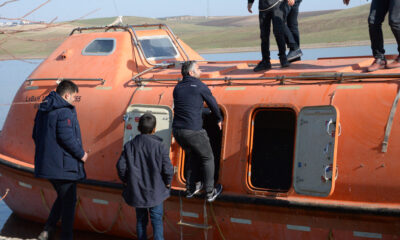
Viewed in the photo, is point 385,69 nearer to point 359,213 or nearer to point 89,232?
point 359,213

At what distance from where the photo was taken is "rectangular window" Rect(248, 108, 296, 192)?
293 inches

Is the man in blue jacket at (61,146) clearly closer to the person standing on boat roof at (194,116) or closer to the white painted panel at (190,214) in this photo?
the person standing on boat roof at (194,116)

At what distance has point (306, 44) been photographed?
181 ft

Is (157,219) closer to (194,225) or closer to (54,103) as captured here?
(194,225)

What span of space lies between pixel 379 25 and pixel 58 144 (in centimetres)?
385

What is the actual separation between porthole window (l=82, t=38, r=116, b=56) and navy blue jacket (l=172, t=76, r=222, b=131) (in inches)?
104

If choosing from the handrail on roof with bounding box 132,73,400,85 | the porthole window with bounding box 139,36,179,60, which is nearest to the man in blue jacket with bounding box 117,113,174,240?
the handrail on roof with bounding box 132,73,400,85

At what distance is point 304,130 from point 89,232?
13.2ft

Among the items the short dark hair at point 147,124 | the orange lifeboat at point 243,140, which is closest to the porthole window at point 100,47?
the orange lifeboat at point 243,140

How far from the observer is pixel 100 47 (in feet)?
27.5

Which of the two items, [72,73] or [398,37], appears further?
[72,73]

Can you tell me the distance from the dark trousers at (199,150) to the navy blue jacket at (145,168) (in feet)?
2.11

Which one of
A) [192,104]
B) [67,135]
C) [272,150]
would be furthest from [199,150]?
[272,150]

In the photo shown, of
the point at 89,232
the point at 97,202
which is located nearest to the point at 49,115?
the point at 97,202
